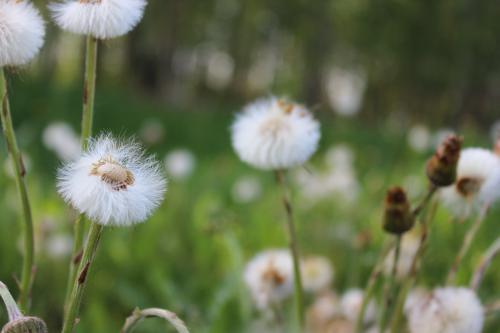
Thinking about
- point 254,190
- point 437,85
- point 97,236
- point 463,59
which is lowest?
point 97,236

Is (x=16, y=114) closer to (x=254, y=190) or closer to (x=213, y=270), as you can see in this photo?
(x=254, y=190)

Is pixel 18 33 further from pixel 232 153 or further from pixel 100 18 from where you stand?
pixel 232 153

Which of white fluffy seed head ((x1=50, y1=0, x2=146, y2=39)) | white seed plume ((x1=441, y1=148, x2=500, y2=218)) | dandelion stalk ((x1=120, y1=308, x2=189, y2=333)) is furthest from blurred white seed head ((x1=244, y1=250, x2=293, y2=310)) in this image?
white fluffy seed head ((x1=50, y1=0, x2=146, y2=39))

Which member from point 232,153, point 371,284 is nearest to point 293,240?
point 371,284

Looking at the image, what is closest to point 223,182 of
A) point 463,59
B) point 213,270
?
point 213,270

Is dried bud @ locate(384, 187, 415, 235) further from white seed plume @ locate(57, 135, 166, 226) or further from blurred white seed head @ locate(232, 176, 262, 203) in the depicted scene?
blurred white seed head @ locate(232, 176, 262, 203)

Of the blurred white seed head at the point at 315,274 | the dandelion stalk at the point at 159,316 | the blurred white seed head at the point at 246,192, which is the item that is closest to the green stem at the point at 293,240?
the dandelion stalk at the point at 159,316
